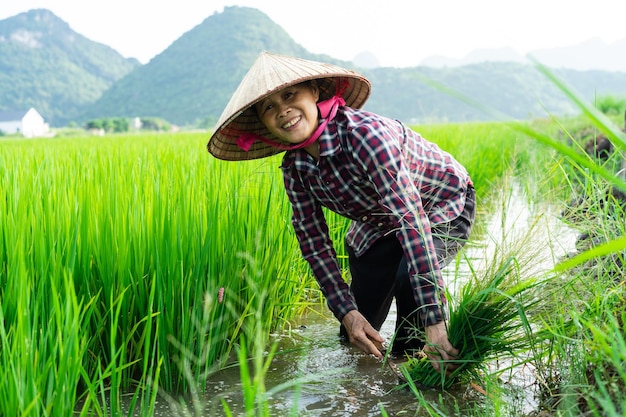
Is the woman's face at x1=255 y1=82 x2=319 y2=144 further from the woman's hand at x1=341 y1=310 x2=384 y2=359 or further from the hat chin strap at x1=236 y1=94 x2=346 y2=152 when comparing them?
the woman's hand at x1=341 y1=310 x2=384 y2=359

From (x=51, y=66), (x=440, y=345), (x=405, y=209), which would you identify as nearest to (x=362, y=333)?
(x=440, y=345)

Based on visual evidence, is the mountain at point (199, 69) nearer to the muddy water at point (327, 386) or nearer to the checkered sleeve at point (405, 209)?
the muddy water at point (327, 386)

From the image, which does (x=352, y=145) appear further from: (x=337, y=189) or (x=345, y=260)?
(x=345, y=260)

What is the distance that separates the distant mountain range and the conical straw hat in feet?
150

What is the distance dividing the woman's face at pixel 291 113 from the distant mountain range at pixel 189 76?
45940mm

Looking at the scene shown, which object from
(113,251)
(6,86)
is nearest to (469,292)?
(113,251)

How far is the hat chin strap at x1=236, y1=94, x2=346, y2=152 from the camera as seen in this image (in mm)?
1800

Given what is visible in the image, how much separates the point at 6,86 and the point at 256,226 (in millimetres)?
110631

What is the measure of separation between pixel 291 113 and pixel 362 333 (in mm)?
665

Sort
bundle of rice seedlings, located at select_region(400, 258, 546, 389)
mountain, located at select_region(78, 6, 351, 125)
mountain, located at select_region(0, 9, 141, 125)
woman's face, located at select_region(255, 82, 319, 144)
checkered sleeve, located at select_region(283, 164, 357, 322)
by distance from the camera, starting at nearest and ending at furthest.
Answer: bundle of rice seedlings, located at select_region(400, 258, 546, 389) < woman's face, located at select_region(255, 82, 319, 144) < checkered sleeve, located at select_region(283, 164, 357, 322) < mountain, located at select_region(78, 6, 351, 125) < mountain, located at select_region(0, 9, 141, 125)

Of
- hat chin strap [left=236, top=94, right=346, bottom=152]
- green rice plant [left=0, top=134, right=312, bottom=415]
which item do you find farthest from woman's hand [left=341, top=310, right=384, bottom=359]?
hat chin strap [left=236, top=94, right=346, bottom=152]

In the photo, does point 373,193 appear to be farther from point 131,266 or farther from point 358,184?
point 131,266

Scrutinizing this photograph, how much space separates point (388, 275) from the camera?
2.21 meters

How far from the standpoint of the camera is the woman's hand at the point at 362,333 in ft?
5.89
